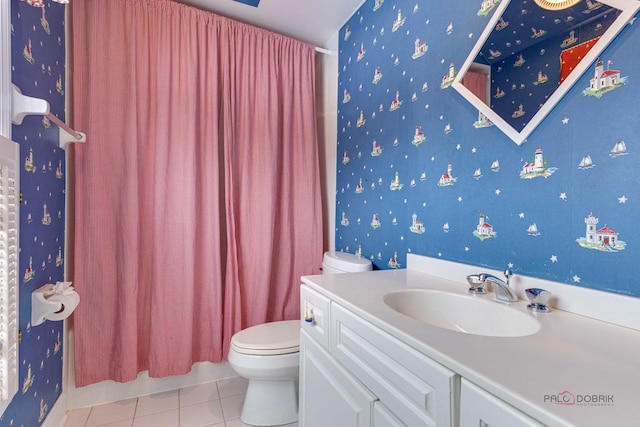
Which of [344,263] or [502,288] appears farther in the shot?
[344,263]

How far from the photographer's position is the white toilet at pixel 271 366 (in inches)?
57.7

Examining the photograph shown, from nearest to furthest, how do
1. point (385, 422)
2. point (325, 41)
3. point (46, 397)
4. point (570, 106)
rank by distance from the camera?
point (385, 422) → point (570, 106) → point (46, 397) → point (325, 41)

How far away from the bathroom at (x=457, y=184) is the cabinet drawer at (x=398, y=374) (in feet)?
1.80

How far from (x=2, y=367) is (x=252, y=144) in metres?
1.53

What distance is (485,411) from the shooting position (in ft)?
1.72

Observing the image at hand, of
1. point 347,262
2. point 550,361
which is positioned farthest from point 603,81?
point 347,262

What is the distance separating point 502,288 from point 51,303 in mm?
1658

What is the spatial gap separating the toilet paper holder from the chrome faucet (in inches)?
63.4

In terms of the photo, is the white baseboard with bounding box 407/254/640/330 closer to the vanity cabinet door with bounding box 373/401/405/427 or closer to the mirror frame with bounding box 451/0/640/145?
the mirror frame with bounding box 451/0/640/145

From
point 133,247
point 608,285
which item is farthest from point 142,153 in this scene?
point 608,285

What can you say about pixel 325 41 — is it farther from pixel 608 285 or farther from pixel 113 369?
pixel 113 369

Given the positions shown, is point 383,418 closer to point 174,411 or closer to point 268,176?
point 174,411

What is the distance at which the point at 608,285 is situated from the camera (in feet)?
2.60

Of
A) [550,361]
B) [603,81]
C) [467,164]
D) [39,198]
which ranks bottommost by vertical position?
[550,361]
